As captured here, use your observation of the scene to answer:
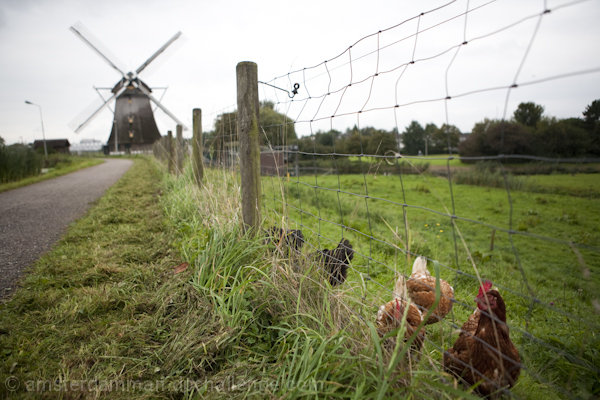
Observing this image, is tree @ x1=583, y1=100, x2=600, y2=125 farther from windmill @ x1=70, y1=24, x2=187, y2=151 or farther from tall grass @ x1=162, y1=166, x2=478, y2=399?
windmill @ x1=70, y1=24, x2=187, y2=151

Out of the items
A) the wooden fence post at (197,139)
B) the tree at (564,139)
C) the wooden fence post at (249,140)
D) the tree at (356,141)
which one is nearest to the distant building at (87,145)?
the wooden fence post at (197,139)

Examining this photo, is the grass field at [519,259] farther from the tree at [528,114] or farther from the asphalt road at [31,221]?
the asphalt road at [31,221]

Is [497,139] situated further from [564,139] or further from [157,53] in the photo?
[157,53]

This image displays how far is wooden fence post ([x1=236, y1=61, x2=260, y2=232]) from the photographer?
2.66m

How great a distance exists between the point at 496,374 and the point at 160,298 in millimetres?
2188

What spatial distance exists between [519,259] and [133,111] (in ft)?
123

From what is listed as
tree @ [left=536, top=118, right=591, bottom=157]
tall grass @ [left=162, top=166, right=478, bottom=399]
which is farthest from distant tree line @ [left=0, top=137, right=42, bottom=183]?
tree @ [left=536, top=118, right=591, bottom=157]

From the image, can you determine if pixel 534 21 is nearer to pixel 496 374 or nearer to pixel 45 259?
pixel 496 374

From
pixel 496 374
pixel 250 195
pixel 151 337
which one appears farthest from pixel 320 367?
pixel 250 195

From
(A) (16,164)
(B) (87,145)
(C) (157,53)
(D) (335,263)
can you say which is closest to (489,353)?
(D) (335,263)

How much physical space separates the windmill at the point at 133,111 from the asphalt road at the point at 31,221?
22693 mm

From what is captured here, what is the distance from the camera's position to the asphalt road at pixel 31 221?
3.03 meters

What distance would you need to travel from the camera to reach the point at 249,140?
2.70 meters

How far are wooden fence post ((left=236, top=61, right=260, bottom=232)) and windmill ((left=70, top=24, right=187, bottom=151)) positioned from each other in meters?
28.1
